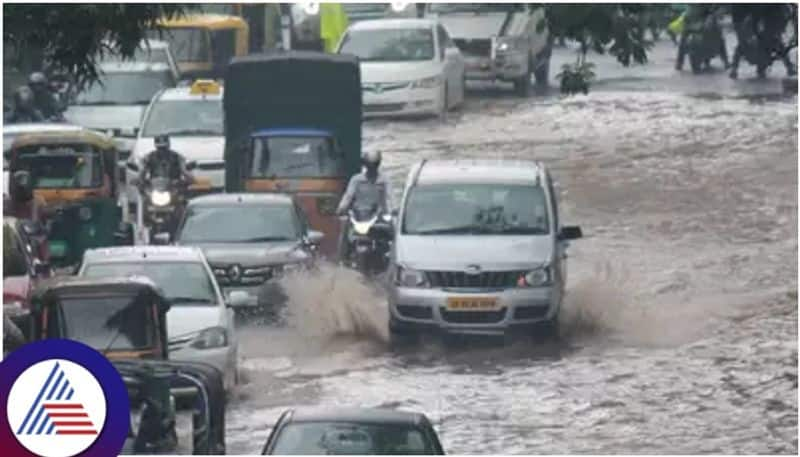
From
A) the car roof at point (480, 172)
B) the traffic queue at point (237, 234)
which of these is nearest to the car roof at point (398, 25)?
the traffic queue at point (237, 234)

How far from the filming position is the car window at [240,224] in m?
24.8

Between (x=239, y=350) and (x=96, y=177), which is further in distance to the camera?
(x=96, y=177)

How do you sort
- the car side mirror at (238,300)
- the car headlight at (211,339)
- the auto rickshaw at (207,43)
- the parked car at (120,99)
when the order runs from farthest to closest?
the auto rickshaw at (207,43) < the parked car at (120,99) < the car side mirror at (238,300) < the car headlight at (211,339)

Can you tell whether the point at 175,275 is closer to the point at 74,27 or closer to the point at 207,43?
the point at 74,27

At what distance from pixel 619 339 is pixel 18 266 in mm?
5924

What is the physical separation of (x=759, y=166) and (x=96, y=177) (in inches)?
514

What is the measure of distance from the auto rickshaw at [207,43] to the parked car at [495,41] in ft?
13.2

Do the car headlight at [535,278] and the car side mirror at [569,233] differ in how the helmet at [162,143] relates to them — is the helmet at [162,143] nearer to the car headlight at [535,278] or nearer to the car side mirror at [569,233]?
the car side mirror at [569,233]

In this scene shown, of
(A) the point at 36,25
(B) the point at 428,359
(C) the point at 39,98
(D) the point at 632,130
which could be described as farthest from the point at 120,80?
(A) the point at 36,25

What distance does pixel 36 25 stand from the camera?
1504 centimetres

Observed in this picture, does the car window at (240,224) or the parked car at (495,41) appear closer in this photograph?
the car window at (240,224)

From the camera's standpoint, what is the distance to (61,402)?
5949 millimetres

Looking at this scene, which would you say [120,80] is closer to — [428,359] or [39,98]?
[39,98]

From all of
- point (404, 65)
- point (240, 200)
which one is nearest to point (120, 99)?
point (404, 65)
